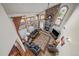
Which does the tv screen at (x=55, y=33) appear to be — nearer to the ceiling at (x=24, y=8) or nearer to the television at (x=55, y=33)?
the television at (x=55, y=33)

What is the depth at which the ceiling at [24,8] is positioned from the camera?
3.85 feet

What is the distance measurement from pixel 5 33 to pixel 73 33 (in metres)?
0.46

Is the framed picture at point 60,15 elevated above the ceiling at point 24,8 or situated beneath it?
situated beneath

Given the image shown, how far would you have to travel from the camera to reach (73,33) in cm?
123

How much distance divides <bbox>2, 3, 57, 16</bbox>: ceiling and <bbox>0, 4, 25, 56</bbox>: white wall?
4cm

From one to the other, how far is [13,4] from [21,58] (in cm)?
35

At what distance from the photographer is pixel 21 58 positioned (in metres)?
1.12

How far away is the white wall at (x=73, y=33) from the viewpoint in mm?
1212

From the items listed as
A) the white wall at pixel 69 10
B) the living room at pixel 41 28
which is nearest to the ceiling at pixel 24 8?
the living room at pixel 41 28

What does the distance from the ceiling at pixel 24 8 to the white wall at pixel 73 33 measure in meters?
0.17

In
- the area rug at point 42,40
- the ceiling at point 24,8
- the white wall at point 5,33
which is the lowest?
the area rug at point 42,40

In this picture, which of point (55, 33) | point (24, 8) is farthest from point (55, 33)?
point (24, 8)

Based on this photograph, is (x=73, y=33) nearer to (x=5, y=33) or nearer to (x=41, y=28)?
(x=41, y=28)

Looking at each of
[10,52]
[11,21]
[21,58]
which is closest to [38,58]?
[21,58]
